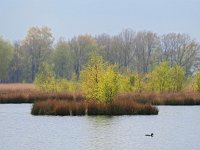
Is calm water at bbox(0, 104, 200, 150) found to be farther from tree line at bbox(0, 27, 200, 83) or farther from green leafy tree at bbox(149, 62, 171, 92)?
tree line at bbox(0, 27, 200, 83)

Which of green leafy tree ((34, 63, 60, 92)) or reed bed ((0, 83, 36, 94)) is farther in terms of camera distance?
green leafy tree ((34, 63, 60, 92))

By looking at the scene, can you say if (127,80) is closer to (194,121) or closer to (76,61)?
(194,121)

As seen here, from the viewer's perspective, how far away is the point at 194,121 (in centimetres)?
4338

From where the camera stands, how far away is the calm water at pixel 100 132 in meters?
30.4

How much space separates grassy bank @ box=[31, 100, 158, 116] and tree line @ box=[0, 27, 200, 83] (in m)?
64.1

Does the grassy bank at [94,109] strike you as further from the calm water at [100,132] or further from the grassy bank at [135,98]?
the grassy bank at [135,98]

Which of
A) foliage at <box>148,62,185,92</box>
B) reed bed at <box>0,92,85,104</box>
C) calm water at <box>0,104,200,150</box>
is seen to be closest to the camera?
calm water at <box>0,104,200,150</box>

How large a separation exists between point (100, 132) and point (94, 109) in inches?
404

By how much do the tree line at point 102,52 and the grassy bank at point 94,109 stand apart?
2523 inches

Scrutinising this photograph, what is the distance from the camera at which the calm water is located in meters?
30.4

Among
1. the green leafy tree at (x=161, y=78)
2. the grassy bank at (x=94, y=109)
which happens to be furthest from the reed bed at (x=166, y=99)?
the grassy bank at (x=94, y=109)

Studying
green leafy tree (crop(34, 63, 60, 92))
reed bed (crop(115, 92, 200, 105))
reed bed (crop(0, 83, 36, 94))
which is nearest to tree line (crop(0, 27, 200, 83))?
reed bed (crop(0, 83, 36, 94))

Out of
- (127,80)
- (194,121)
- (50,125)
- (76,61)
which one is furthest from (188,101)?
(76,61)

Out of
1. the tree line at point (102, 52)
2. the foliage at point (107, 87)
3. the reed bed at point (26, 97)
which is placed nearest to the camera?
the foliage at point (107, 87)
